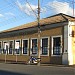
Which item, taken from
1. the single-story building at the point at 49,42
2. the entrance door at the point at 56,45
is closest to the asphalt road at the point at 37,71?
the single-story building at the point at 49,42

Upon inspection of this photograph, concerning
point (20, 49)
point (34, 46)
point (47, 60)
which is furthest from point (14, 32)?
point (47, 60)

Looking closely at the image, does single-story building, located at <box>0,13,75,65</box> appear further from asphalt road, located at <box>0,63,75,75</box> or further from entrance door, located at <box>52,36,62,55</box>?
asphalt road, located at <box>0,63,75,75</box>

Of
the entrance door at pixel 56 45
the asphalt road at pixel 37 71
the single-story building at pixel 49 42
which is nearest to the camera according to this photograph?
the asphalt road at pixel 37 71

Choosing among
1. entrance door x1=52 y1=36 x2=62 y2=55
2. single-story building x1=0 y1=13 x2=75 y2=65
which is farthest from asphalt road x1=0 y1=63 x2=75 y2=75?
entrance door x1=52 y1=36 x2=62 y2=55

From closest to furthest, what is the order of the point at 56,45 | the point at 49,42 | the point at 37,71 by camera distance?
the point at 37,71
the point at 56,45
the point at 49,42

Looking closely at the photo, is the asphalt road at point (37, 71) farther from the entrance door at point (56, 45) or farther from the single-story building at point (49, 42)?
the entrance door at point (56, 45)

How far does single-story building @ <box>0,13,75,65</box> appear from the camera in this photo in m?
40.2

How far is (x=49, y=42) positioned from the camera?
43.8m

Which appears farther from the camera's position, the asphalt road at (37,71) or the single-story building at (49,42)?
the single-story building at (49,42)

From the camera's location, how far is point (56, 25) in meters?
42.0

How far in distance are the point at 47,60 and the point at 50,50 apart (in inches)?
64.8

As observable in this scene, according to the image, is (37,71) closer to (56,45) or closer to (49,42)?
(56,45)

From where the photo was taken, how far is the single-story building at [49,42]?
4019 cm

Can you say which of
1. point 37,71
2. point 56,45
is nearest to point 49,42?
point 56,45
